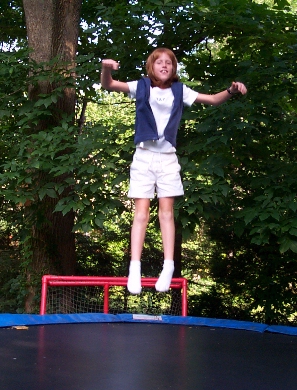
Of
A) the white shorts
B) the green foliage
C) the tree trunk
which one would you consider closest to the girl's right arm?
the white shorts

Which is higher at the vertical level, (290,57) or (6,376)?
(290,57)

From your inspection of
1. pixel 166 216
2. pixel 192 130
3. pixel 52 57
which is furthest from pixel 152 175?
pixel 52 57

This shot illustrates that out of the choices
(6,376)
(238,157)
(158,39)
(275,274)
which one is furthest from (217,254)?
(6,376)

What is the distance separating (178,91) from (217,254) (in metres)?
3.44

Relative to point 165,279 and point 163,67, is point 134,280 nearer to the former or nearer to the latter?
point 165,279

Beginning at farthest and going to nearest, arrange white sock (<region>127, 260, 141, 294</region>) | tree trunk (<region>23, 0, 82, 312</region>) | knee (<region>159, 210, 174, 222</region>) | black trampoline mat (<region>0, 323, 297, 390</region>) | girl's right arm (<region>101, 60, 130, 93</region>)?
tree trunk (<region>23, 0, 82, 312</region>)
knee (<region>159, 210, 174, 222</region>)
white sock (<region>127, 260, 141, 294</region>)
girl's right arm (<region>101, 60, 130, 93</region>)
black trampoline mat (<region>0, 323, 297, 390</region>)

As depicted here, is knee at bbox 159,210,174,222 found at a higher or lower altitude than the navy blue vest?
lower

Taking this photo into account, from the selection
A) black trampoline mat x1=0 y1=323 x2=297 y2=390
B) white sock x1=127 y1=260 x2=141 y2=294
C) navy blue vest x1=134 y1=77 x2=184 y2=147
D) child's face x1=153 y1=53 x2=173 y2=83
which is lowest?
black trampoline mat x1=0 y1=323 x2=297 y2=390

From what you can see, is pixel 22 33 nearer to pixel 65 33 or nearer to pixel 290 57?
pixel 65 33

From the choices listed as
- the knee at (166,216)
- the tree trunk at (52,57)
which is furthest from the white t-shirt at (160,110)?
the tree trunk at (52,57)

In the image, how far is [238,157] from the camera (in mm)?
3785

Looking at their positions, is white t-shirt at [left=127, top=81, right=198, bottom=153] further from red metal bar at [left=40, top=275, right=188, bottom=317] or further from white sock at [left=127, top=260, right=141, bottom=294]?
red metal bar at [left=40, top=275, right=188, bottom=317]

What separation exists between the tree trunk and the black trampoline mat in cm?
122

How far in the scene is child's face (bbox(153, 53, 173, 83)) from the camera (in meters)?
2.39
